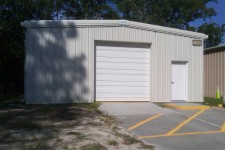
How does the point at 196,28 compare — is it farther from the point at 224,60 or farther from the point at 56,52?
the point at 56,52

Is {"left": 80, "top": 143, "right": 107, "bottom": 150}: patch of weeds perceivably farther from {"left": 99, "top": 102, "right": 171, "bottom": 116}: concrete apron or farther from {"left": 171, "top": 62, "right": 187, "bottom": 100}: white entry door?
{"left": 171, "top": 62, "right": 187, "bottom": 100}: white entry door

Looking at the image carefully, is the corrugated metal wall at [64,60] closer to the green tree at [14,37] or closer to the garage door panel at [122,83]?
the garage door panel at [122,83]

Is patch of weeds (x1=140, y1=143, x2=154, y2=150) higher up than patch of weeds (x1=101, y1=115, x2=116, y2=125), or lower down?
lower down

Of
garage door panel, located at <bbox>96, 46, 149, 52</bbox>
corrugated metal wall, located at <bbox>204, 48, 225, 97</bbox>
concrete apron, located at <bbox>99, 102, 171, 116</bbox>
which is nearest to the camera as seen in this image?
concrete apron, located at <bbox>99, 102, 171, 116</bbox>

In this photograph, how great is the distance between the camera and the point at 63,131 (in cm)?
983

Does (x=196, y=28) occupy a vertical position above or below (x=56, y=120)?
above

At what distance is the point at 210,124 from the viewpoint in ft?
39.0

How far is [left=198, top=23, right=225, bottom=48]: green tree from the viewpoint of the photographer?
45.4m

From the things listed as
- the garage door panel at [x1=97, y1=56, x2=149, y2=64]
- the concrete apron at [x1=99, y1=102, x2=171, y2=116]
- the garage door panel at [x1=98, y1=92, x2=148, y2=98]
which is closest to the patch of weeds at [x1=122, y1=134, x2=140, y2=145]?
the concrete apron at [x1=99, y1=102, x2=171, y2=116]

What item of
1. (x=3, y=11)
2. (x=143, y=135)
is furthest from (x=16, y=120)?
(x=3, y=11)

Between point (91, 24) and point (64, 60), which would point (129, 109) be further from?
point (91, 24)

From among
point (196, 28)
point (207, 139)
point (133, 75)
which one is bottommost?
point (207, 139)

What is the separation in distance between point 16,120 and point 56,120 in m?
1.27

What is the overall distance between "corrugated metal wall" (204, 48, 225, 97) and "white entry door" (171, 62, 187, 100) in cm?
530
